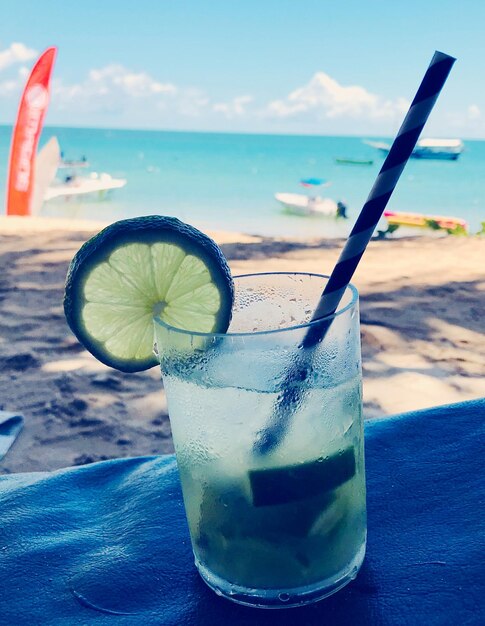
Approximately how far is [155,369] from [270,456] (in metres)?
2.75

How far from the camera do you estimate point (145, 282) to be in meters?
0.70

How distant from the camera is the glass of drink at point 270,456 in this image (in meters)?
0.63

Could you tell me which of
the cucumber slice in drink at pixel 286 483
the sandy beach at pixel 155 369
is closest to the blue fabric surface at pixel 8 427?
the sandy beach at pixel 155 369

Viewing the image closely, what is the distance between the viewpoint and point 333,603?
2.14 ft

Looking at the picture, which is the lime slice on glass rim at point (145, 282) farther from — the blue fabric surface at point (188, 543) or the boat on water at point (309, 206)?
the boat on water at point (309, 206)

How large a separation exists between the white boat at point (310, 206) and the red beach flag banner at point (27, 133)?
1076 centimetres

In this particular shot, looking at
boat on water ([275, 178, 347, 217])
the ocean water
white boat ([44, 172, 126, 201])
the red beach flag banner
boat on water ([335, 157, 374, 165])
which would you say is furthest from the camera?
boat on water ([335, 157, 374, 165])

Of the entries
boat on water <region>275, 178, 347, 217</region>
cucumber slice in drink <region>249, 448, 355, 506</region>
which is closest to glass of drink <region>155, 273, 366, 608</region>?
cucumber slice in drink <region>249, 448, 355, 506</region>

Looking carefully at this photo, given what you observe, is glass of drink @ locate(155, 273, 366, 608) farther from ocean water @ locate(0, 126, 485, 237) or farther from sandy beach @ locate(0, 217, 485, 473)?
ocean water @ locate(0, 126, 485, 237)

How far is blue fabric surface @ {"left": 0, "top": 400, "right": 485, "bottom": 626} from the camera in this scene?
2.13ft

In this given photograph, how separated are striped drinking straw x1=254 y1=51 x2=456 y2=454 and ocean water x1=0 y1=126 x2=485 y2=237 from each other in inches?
425

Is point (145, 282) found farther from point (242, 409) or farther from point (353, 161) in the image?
point (353, 161)

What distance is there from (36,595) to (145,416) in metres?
2.21

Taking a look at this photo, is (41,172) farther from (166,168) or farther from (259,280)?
(166,168)
